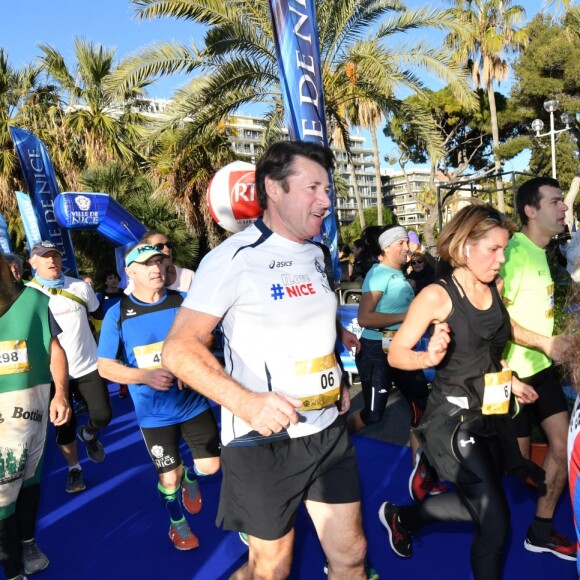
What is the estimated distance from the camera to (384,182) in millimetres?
115875

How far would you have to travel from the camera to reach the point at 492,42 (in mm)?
28312

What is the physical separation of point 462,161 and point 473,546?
35.3 meters

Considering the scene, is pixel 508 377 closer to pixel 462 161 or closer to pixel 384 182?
pixel 462 161

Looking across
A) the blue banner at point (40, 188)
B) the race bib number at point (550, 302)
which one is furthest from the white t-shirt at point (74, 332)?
the blue banner at point (40, 188)

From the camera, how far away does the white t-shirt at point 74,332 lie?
5137 mm

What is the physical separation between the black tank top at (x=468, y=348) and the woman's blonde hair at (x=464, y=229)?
16 centimetres

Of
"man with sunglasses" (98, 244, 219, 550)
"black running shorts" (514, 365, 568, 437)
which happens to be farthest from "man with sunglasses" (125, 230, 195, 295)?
"black running shorts" (514, 365, 568, 437)

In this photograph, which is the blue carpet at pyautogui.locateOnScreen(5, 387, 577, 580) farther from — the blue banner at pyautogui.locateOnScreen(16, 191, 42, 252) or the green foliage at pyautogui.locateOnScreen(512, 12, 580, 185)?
the green foliage at pyautogui.locateOnScreen(512, 12, 580, 185)

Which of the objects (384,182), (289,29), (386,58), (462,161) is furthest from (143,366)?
(384,182)

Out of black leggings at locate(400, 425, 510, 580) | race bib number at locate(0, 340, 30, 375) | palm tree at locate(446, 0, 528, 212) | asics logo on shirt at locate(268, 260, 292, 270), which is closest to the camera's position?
asics logo on shirt at locate(268, 260, 292, 270)

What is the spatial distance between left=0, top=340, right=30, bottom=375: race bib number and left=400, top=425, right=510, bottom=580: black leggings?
211cm

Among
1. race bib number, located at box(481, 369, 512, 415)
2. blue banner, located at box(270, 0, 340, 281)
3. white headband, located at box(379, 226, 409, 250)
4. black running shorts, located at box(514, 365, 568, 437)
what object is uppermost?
blue banner, located at box(270, 0, 340, 281)

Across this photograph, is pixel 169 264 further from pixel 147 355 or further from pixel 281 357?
pixel 281 357

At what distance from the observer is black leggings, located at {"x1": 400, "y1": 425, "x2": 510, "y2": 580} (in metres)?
2.50
